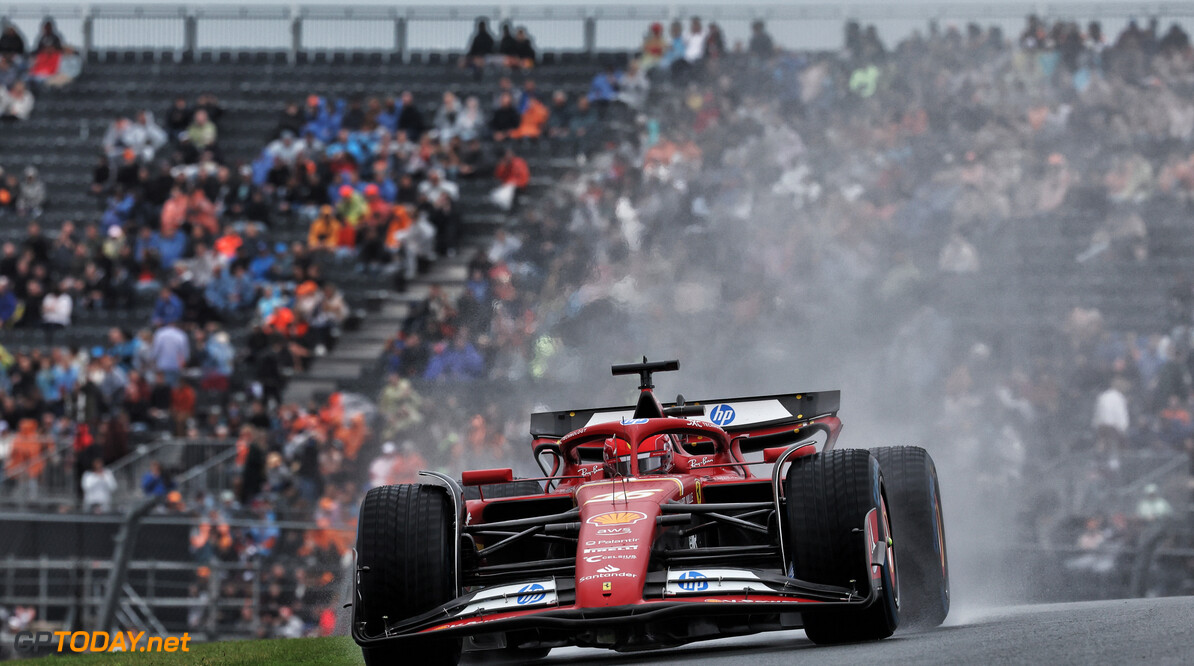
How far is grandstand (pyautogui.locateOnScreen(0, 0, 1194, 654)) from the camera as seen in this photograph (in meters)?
17.2

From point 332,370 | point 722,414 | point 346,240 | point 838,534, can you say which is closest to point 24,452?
point 332,370

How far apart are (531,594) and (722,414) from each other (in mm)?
3769

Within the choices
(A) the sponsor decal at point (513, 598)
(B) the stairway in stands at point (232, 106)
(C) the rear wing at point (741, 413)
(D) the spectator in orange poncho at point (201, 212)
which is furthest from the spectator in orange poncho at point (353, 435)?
→ (A) the sponsor decal at point (513, 598)

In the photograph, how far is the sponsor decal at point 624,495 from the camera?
921cm

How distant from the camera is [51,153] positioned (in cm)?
2906

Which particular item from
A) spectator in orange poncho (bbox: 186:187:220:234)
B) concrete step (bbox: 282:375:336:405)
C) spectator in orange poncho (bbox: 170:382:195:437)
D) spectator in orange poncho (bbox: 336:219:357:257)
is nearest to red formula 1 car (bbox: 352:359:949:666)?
concrete step (bbox: 282:375:336:405)

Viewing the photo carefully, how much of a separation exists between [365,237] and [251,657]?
13604mm

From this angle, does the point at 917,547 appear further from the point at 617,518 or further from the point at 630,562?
the point at 630,562

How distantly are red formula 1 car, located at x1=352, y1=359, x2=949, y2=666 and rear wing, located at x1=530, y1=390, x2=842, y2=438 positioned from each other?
1542 millimetres

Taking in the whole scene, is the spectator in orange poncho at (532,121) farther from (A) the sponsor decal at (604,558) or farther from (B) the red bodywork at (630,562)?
(A) the sponsor decal at (604,558)

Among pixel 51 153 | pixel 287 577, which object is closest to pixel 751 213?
pixel 287 577

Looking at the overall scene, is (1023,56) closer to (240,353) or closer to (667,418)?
(240,353)

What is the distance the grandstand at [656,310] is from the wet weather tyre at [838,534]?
6.67 meters

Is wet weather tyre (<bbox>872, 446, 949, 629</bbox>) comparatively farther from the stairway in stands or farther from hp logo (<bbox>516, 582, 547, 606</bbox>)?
the stairway in stands
